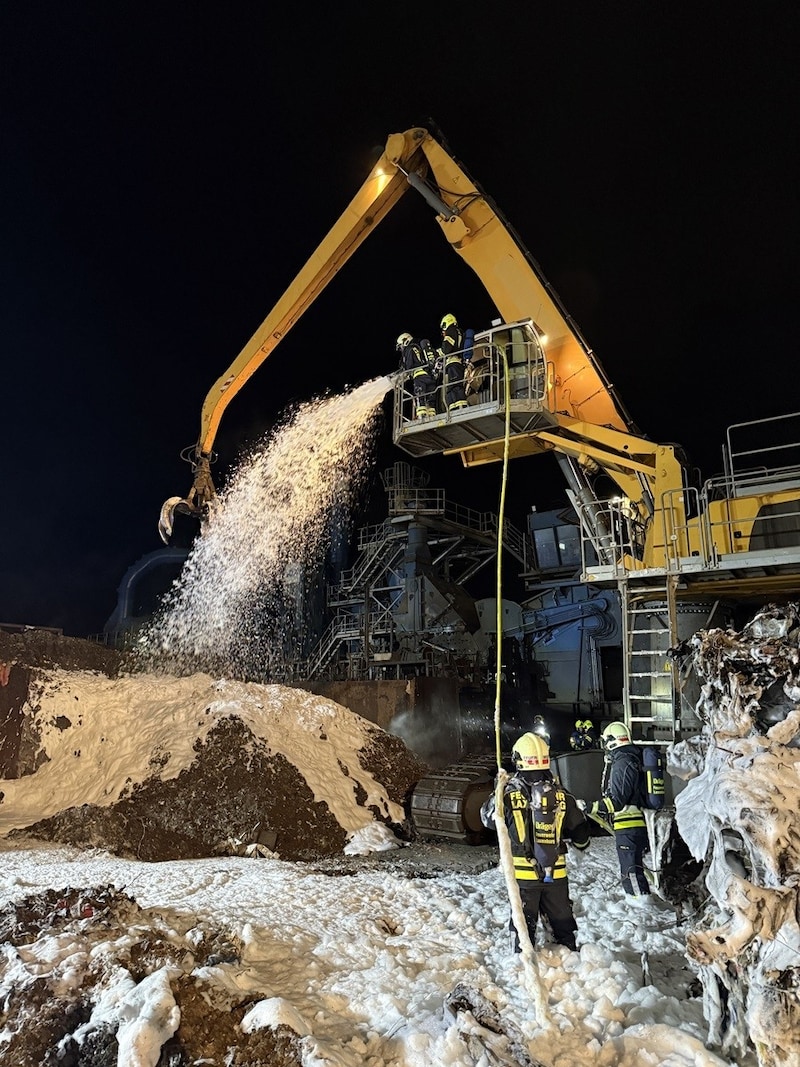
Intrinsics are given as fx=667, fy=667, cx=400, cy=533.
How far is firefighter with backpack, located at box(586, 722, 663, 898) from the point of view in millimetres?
6586

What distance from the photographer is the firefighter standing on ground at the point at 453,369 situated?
32.4 ft

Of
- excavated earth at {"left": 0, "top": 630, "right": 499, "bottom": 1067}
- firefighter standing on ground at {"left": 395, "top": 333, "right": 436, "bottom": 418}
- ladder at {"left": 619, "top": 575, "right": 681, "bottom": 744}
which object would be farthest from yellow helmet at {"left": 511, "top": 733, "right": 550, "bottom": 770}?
firefighter standing on ground at {"left": 395, "top": 333, "right": 436, "bottom": 418}

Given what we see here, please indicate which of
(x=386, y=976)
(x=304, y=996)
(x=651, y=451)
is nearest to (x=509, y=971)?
(x=386, y=976)

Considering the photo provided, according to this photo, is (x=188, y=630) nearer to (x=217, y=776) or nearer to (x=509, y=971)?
(x=217, y=776)

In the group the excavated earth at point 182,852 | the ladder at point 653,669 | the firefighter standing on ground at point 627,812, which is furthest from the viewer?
the ladder at point 653,669

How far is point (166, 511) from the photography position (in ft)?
37.1

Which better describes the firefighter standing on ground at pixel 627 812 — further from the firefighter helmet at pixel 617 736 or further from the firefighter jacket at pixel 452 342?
the firefighter jacket at pixel 452 342

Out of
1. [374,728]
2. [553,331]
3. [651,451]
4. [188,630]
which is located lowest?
[374,728]

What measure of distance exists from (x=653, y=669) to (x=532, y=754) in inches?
201

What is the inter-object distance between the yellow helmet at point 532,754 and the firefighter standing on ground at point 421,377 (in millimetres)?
5775

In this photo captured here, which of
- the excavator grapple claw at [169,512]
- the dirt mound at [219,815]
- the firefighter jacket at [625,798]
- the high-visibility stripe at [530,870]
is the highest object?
the excavator grapple claw at [169,512]

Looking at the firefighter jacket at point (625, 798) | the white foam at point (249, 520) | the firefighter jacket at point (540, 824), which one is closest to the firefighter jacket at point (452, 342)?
the white foam at point (249, 520)

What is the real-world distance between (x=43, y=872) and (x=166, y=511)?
569cm

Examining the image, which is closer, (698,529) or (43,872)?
(43,872)
